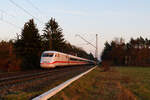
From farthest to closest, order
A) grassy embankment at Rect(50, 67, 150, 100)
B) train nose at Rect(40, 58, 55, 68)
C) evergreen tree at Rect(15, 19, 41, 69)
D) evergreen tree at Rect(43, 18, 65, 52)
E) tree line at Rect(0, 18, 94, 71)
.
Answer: evergreen tree at Rect(43, 18, 65, 52) < evergreen tree at Rect(15, 19, 41, 69) < train nose at Rect(40, 58, 55, 68) < tree line at Rect(0, 18, 94, 71) < grassy embankment at Rect(50, 67, 150, 100)

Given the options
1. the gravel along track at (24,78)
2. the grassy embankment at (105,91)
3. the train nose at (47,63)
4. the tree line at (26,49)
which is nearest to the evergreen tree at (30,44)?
the tree line at (26,49)

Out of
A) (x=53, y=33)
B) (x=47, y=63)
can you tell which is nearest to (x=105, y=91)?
(x=47, y=63)

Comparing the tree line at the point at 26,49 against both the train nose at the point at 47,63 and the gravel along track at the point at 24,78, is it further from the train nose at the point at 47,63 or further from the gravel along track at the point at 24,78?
the gravel along track at the point at 24,78

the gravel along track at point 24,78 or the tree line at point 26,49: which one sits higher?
the tree line at point 26,49

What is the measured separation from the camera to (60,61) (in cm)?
3641

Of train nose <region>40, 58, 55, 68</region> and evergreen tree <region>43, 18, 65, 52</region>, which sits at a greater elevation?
evergreen tree <region>43, 18, 65, 52</region>

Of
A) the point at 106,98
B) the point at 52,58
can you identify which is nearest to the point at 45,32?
the point at 52,58

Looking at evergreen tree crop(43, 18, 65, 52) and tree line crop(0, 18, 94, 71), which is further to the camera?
evergreen tree crop(43, 18, 65, 52)

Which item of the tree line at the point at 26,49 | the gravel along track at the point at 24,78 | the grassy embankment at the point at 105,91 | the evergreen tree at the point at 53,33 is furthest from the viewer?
the evergreen tree at the point at 53,33

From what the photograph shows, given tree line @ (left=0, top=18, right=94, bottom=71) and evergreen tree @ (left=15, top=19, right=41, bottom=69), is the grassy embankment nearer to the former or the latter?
tree line @ (left=0, top=18, right=94, bottom=71)

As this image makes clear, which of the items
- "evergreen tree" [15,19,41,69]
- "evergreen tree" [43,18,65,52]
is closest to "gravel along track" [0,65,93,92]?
"evergreen tree" [15,19,41,69]

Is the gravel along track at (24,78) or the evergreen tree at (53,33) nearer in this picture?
the gravel along track at (24,78)

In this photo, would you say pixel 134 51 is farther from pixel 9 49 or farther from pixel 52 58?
pixel 9 49

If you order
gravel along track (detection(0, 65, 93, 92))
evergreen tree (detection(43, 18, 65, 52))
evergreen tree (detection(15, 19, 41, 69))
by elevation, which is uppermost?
evergreen tree (detection(43, 18, 65, 52))
